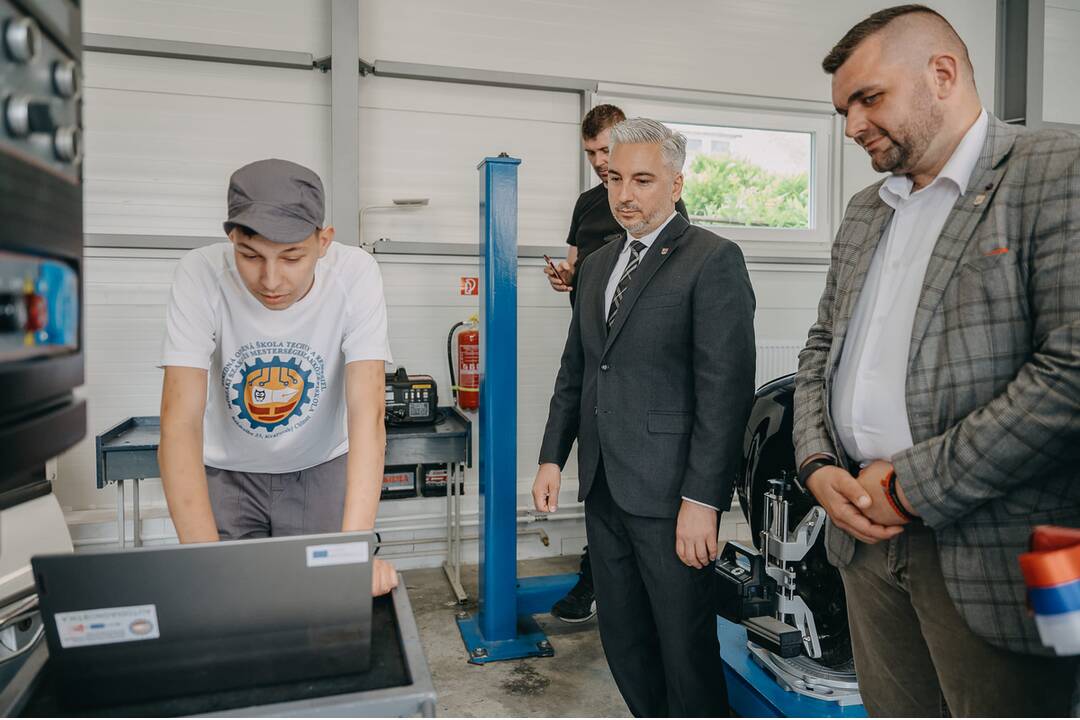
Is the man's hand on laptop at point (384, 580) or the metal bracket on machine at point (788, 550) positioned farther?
the metal bracket on machine at point (788, 550)

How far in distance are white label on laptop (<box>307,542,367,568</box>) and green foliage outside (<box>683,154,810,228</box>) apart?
11.6 ft

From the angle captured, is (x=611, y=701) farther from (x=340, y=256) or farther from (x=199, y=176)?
(x=199, y=176)

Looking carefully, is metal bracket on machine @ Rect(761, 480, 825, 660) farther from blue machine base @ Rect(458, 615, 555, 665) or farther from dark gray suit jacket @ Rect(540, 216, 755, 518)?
blue machine base @ Rect(458, 615, 555, 665)

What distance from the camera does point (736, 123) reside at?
4000 mm

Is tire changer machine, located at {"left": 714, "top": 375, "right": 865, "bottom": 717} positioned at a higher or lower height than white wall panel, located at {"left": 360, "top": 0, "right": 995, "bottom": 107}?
lower

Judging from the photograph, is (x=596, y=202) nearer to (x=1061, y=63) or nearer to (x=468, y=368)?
(x=468, y=368)

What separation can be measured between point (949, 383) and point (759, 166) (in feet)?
10.7

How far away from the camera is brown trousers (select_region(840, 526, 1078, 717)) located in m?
1.10

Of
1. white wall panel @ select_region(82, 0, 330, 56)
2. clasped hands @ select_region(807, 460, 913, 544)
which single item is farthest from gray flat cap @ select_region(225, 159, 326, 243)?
white wall panel @ select_region(82, 0, 330, 56)

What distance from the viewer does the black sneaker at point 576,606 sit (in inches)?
114

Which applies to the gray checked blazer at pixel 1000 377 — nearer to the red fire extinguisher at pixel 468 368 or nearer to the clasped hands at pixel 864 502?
the clasped hands at pixel 864 502

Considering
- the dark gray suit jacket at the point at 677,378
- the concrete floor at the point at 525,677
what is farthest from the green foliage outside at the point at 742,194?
the concrete floor at the point at 525,677

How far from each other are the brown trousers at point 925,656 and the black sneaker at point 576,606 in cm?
159

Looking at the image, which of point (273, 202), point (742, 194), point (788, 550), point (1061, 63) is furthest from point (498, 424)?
point (1061, 63)
